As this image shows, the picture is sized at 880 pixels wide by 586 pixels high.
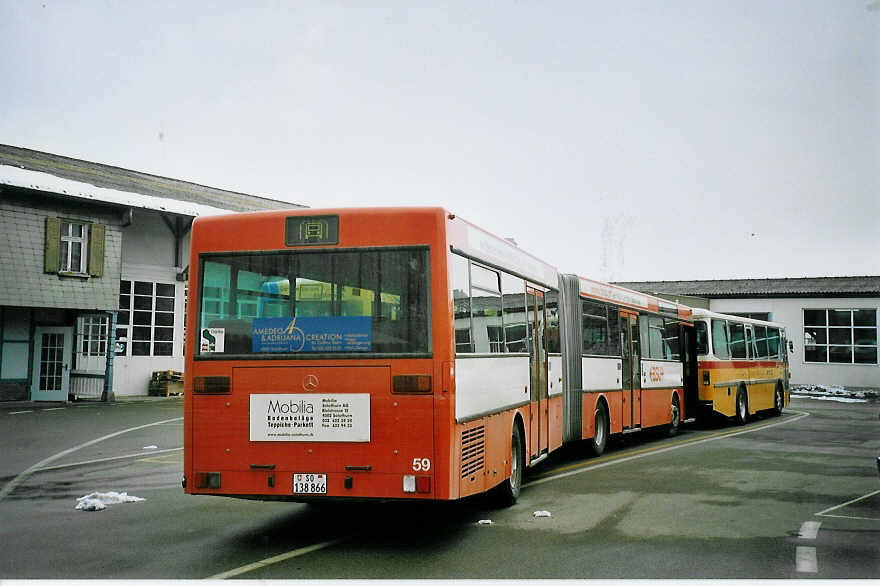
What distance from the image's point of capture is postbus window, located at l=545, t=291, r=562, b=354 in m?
12.3

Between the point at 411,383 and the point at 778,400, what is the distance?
22046mm

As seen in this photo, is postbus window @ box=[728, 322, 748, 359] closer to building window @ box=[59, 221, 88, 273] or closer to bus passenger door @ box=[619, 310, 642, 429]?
bus passenger door @ box=[619, 310, 642, 429]

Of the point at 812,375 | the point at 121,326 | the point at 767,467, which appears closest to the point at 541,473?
the point at 767,467

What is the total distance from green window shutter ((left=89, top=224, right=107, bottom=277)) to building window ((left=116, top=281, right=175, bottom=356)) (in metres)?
2.54

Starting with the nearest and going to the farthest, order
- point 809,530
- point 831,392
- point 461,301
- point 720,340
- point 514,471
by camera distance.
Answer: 1. point 461,301
2. point 809,530
3. point 514,471
4. point 720,340
5. point 831,392

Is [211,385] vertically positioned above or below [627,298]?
below

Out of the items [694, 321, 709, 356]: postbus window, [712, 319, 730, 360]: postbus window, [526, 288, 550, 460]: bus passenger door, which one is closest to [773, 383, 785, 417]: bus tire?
[712, 319, 730, 360]: postbus window

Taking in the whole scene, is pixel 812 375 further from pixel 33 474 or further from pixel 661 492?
pixel 33 474

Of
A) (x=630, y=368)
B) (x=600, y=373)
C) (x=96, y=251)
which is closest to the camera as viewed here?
(x=600, y=373)

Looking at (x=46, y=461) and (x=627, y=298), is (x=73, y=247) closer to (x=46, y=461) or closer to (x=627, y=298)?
(x=46, y=461)

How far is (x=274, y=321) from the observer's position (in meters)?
7.71

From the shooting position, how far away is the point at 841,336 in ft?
144

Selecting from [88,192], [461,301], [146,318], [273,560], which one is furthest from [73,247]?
[273,560]

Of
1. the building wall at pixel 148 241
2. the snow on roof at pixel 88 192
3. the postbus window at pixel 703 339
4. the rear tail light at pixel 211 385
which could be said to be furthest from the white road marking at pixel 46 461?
the postbus window at pixel 703 339
